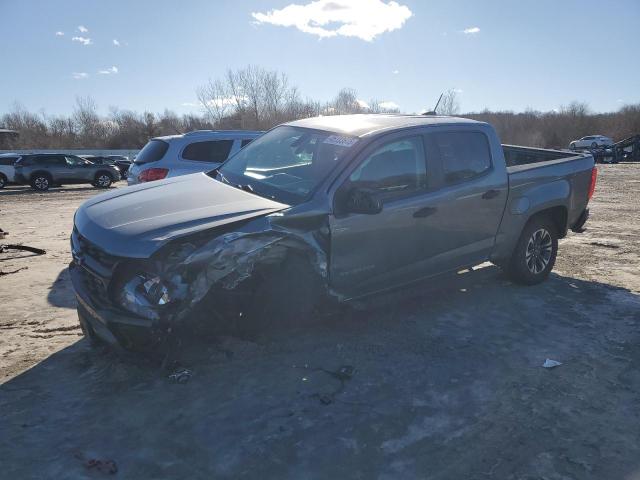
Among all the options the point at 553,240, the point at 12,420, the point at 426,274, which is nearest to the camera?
the point at 12,420

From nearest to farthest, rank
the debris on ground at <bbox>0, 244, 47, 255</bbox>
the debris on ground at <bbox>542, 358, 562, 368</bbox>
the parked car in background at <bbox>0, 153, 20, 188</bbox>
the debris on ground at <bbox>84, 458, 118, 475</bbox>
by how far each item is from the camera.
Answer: the debris on ground at <bbox>84, 458, 118, 475</bbox> < the debris on ground at <bbox>542, 358, 562, 368</bbox> < the debris on ground at <bbox>0, 244, 47, 255</bbox> < the parked car in background at <bbox>0, 153, 20, 188</bbox>

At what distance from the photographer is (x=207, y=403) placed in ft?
10.7

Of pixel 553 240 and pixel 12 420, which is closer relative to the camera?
pixel 12 420

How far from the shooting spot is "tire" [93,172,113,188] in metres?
22.3

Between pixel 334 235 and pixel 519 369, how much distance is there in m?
1.75

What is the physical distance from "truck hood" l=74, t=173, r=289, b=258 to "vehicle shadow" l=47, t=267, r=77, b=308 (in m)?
1.36

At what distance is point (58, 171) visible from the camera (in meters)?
21.4

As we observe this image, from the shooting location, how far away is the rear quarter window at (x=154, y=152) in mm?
8148

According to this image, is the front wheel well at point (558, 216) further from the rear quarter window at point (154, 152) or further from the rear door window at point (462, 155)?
the rear quarter window at point (154, 152)

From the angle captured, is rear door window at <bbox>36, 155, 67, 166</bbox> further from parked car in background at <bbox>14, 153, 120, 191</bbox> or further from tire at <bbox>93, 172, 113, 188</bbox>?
tire at <bbox>93, 172, 113, 188</bbox>

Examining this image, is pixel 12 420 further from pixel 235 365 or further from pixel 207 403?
pixel 235 365

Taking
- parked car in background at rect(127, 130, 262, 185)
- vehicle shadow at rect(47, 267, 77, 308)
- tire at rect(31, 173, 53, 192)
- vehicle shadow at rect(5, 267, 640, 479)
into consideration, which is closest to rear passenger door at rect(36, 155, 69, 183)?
tire at rect(31, 173, 53, 192)

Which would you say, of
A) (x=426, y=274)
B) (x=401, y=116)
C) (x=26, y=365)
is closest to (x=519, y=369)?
(x=426, y=274)

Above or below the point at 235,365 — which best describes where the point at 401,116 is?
above
